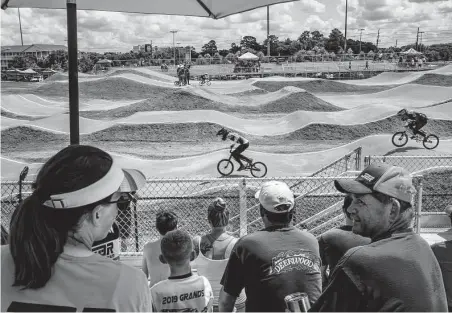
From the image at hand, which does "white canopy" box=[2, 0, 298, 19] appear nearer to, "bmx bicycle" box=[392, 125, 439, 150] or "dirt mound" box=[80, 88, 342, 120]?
"bmx bicycle" box=[392, 125, 439, 150]

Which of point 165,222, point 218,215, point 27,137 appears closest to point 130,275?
point 218,215

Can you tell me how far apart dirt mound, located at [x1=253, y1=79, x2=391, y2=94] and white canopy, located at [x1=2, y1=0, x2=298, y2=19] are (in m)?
35.3

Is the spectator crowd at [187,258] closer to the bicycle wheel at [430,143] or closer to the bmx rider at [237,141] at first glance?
the bmx rider at [237,141]

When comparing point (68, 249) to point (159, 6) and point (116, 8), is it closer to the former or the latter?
point (159, 6)

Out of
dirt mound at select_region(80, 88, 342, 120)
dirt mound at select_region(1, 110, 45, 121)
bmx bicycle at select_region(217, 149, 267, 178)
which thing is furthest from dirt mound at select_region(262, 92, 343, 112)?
dirt mound at select_region(1, 110, 45, 121)

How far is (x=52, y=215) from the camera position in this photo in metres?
1.55

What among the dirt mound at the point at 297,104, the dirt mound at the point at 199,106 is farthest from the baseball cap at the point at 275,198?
the dirt mound at the point at 297,104

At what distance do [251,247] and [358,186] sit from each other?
29.1 inches

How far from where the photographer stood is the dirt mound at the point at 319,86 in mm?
39094

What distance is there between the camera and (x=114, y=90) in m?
36.9

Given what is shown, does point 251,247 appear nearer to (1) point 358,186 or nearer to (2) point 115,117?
(1) point 358,186

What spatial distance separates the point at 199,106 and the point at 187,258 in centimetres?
2341

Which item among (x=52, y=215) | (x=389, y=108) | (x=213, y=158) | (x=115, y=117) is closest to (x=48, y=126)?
(x=115, y=117)

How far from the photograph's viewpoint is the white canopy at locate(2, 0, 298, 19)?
3.52 meters
